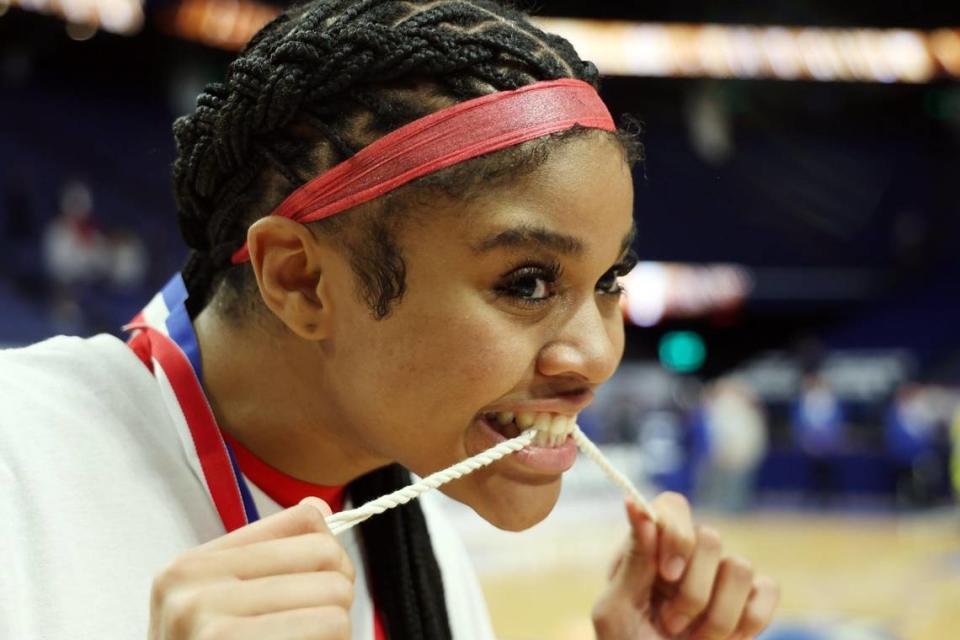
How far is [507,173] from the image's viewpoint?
986 millimetres

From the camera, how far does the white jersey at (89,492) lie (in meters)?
0.88

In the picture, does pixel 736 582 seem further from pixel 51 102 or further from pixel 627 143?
pixel 51 102

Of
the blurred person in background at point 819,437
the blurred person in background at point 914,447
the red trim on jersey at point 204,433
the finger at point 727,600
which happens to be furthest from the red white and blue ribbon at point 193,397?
the blurred person in background at point 819,437

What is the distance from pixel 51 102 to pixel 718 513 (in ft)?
28.6

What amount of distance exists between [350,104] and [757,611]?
31.2 inches

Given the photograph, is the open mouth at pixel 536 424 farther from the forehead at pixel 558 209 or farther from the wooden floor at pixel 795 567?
the wooden floor at pixel 795 567

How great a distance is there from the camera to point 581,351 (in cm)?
102

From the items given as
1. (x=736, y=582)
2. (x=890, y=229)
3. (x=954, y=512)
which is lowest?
(x=736, y=582)

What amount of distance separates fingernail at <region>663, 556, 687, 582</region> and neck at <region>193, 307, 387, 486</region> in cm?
39

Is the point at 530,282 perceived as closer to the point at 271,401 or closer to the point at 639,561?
the point at 271,401

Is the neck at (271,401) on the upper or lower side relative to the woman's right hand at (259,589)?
upper

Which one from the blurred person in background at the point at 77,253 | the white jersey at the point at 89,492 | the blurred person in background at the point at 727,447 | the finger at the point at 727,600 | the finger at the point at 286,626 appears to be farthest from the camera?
the blurred person in background at the point at 727,447

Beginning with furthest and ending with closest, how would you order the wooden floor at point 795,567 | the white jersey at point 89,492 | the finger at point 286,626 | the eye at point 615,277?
the wooden floor at point 795,567
the eye at point 615,277
the white jersey at point 89,492
the finger at point 286,626

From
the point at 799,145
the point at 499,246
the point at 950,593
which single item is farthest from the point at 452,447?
the point at 799,145
